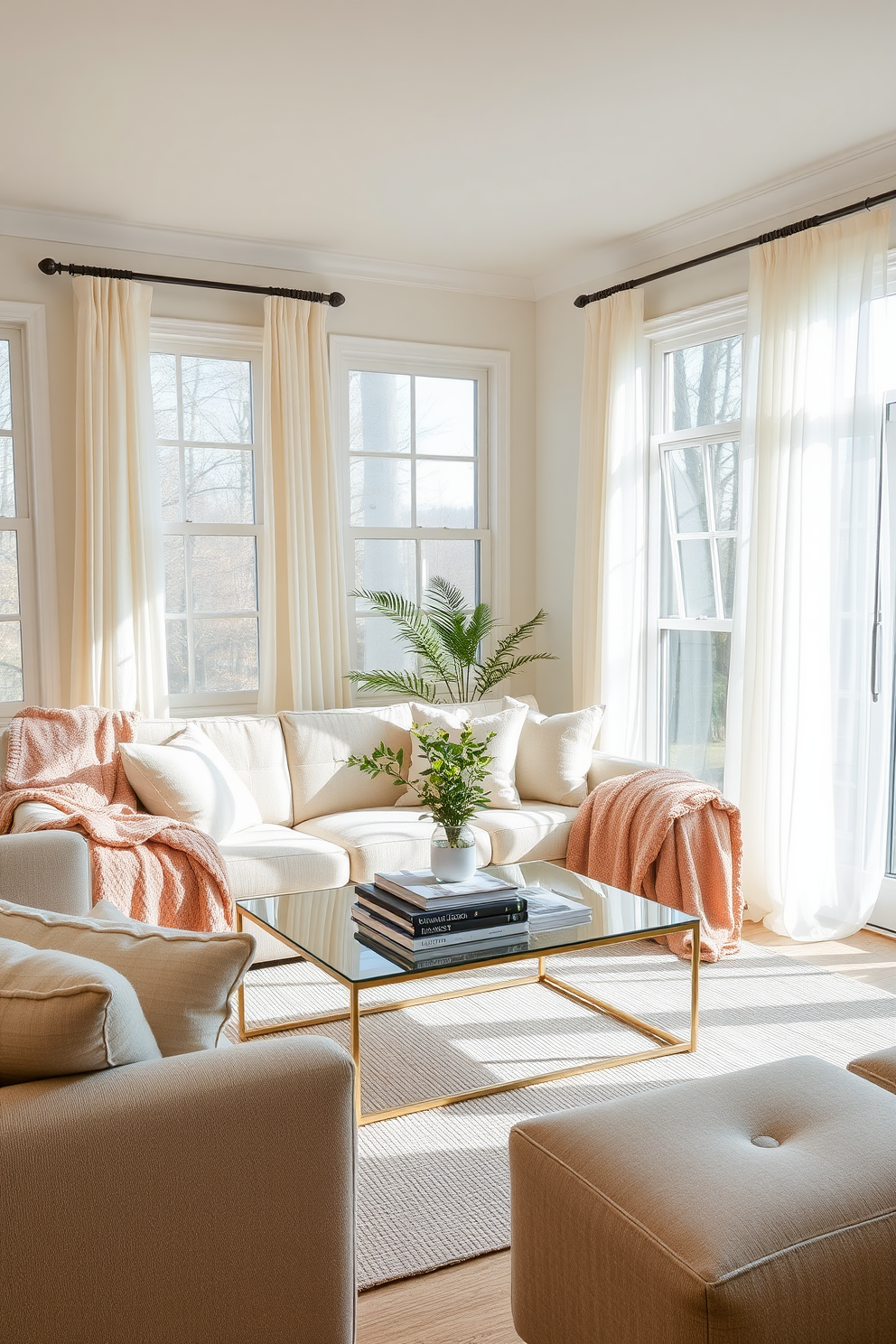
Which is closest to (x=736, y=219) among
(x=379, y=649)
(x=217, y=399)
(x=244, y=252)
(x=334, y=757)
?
(x=244, y=252)

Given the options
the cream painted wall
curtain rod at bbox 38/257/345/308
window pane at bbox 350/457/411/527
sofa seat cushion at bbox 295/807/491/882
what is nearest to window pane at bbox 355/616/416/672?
window pane at bbox 350/457/411/527

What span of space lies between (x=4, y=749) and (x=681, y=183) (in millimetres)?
3322

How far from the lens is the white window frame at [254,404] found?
488 centimetres

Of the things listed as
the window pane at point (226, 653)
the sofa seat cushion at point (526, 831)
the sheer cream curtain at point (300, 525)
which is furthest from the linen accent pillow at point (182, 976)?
the window pane at point (226, 653)

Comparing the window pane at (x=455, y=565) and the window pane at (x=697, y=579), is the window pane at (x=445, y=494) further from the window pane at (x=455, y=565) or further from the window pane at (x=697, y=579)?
the window pane at (x=697, y=579)

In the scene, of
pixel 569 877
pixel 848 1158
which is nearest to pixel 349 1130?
pixel 848 1158

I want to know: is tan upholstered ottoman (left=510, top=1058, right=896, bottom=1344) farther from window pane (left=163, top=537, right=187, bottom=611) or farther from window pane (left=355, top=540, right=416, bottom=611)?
A: window pane (left=355, top=540, right=416, bottom=611)

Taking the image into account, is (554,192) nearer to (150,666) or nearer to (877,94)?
(877,94)

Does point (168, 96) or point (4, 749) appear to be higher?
point (168, 96)

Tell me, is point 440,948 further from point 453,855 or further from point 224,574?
point 224,574

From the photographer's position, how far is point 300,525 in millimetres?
5008

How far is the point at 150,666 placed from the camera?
4723mm

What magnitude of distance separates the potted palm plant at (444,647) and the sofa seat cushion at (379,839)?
907mm

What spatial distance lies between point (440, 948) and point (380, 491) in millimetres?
3086
